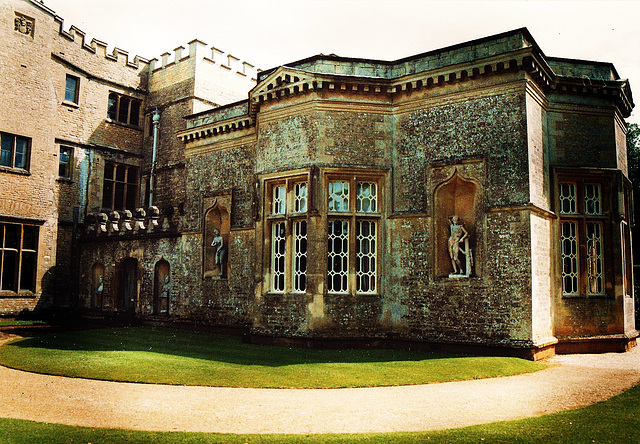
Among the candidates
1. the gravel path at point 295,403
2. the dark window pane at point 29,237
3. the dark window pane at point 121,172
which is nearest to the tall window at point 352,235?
the gravel path at point 295,403

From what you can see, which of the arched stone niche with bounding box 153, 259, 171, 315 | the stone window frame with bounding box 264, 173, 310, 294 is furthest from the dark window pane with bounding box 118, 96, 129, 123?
the stone window frame with bounding box 264, 173, 310, 294

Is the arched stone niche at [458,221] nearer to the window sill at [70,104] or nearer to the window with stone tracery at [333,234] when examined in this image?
the window with stone tracery at [333,234]

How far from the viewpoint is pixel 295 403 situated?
866 cm

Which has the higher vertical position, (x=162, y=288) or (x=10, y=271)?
(x=10, y=271)

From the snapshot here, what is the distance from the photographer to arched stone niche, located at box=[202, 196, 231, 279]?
19578 millimetres

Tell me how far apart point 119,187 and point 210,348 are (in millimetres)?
16599

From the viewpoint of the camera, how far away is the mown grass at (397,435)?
6422 mm

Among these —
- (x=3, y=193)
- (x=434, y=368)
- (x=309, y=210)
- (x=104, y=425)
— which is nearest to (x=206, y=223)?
(x=309, y=210)

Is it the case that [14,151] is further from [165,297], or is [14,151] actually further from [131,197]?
[165,297]

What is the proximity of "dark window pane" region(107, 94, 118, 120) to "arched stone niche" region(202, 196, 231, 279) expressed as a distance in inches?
452

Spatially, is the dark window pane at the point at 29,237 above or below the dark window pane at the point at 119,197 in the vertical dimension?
Result: below

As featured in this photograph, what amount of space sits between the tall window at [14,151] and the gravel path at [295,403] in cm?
1535

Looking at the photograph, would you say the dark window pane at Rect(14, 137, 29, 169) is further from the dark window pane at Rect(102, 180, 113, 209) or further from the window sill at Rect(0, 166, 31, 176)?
the dark window pane at Rect(102, 180, 113, 209)

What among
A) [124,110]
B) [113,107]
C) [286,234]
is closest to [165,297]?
[286,234]
